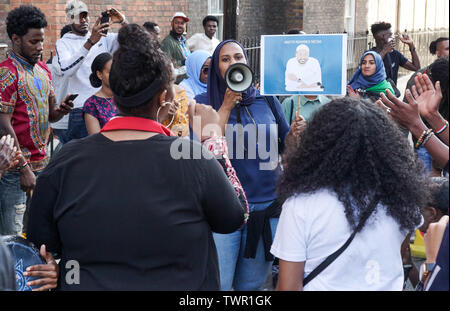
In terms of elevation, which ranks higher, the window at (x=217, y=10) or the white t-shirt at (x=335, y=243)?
the window at (x=217, y=10)

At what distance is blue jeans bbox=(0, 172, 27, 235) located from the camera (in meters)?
4.55

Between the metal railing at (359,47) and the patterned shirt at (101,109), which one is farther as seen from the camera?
the metal railing at (359,47)

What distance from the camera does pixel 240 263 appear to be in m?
3.89

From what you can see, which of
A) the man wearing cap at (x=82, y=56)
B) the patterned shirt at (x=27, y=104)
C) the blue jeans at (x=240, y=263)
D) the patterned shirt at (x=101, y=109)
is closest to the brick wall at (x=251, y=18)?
the man wearing cap at (x=82, y=56)

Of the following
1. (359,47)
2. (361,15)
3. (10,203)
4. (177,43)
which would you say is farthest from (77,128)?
(361,15)

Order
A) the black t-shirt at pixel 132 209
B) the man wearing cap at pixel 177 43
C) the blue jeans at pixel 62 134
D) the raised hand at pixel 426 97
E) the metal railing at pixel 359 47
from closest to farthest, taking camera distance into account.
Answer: the black t-shirt at pixel 132 209 → the raised hand at pixel 426 97 → the blue jeans at pixel 62 134 → the man wearing cap at pixel 177 43 → the metal railing at pixel 359 47

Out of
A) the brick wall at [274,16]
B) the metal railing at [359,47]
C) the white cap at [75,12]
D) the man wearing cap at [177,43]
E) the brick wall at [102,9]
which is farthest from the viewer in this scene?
the brick wall at [274,16]

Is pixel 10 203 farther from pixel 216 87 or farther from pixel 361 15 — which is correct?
pixel 361 15

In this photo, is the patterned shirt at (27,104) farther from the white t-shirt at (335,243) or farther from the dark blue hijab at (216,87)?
the white t-shirt at (335,243)

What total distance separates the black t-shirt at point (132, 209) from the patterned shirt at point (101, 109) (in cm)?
209

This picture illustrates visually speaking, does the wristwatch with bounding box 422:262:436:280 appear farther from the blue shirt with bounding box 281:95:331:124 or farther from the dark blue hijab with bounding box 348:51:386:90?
the dark blue hijab with bounding box 348:51:386:90

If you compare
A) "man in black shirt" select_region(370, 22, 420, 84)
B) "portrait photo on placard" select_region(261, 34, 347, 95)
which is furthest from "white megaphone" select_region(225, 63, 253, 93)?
"man in black shirt" select_region(370, 22, 420, 84)

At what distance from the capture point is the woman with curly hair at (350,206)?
2426 millimetres

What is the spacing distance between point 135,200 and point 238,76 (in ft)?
5.84
